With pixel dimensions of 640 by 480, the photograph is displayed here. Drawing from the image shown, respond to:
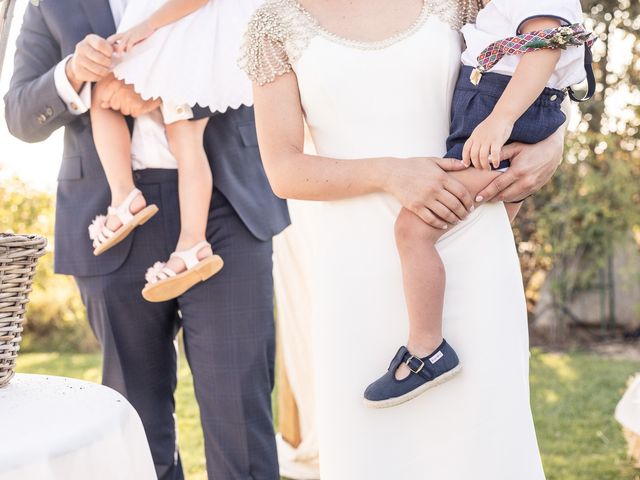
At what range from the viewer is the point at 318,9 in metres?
2.07

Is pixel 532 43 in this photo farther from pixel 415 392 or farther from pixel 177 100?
pixel 177 100

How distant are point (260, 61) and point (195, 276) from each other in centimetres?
71

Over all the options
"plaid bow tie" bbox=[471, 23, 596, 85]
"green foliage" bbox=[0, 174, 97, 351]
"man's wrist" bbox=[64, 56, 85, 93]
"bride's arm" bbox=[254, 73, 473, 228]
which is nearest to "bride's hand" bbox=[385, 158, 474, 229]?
"bride's arm" bbox=[254, 73, 473, 228]

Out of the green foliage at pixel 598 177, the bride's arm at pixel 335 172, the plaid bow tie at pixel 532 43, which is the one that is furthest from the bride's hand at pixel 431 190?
the green foliage at pixel 598 177

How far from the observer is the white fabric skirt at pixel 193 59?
8.25 ft

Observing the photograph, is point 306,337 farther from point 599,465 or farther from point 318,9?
point 318,9

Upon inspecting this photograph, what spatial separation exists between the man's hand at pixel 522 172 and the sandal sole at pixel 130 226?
958 mm

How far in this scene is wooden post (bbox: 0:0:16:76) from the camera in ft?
6.14

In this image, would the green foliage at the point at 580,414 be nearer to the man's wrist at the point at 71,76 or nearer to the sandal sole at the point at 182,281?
the sandal sole at the point at 182,281

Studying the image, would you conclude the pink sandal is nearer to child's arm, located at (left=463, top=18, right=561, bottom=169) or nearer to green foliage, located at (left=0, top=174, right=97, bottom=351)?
child's arm, located at (left=463, top=18, right=561, bottom=169)

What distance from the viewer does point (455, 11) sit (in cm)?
206

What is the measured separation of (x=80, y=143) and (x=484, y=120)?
4.16 feet

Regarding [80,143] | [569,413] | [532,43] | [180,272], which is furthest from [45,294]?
[532,43]

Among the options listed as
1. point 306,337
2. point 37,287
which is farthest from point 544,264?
point 37,287
